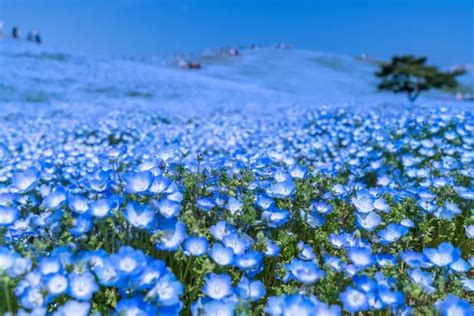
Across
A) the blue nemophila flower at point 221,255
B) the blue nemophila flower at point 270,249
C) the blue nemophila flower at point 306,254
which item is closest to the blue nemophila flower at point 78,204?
the blue nemophila flower at point 221,255

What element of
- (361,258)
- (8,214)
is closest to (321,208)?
(361,258)

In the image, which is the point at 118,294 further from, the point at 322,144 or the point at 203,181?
the point at 322,144

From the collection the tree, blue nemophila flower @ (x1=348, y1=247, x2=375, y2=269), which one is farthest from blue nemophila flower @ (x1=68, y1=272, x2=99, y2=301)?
the tree

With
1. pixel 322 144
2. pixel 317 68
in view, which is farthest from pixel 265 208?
pixel 317 68

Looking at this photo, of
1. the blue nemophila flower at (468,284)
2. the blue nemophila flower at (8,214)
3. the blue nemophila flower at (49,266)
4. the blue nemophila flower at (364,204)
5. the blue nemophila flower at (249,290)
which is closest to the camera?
the blue nemophila flower at (49,266)

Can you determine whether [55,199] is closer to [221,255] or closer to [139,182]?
[139,182]

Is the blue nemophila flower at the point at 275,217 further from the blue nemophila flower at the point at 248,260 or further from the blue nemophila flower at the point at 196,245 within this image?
the blue nemophila flower at the point at 196,245

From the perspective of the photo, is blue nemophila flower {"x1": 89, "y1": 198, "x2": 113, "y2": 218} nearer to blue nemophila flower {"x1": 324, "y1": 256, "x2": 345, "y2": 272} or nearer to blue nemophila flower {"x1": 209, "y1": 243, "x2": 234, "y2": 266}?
blue nemophila flower {"x1": 209, "y1": 243, "x2": 234, "y2": 266}
